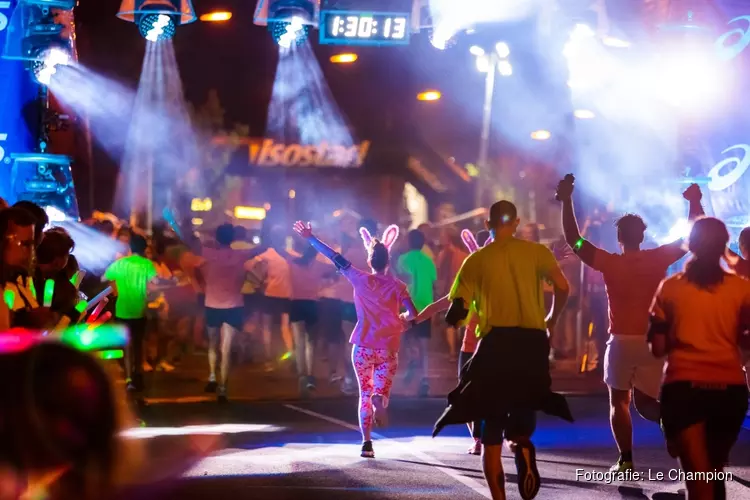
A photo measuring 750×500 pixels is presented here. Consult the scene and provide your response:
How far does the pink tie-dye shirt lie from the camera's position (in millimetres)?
8984

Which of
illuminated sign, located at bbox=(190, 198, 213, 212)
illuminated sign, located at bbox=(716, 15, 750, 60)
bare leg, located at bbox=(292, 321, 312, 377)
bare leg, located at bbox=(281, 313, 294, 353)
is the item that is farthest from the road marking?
illuminated sign, located at bbox=(190, 198, 213, 212)

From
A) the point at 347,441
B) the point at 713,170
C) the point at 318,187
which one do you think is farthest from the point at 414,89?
the point at 347,441

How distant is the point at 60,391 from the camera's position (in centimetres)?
174

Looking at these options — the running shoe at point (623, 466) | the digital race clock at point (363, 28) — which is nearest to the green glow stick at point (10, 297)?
the running shoe at point (623, 466)

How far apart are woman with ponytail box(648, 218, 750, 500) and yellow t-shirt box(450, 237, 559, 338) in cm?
106

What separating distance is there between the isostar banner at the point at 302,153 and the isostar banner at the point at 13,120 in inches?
947

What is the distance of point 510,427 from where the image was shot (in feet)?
21.4

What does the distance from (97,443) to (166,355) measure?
50.0 ft

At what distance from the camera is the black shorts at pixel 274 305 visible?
14938 mm

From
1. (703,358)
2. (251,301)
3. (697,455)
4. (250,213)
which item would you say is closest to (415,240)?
(251,301)

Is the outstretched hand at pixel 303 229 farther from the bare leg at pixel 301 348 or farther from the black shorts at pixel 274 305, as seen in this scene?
the black shorts at pixel 274 305

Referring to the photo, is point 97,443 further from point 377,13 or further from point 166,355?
point 166,355

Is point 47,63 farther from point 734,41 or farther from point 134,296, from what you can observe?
point 734,41

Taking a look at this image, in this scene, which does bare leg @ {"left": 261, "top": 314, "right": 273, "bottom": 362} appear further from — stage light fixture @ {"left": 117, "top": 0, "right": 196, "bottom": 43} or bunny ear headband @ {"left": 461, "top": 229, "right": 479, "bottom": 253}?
bunny ear headband @ {"left": 461, "top": 229, "right": 479, "bottom": 253}
